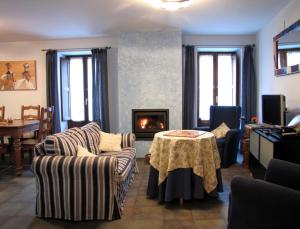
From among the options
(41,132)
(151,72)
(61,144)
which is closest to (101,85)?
(151,72)

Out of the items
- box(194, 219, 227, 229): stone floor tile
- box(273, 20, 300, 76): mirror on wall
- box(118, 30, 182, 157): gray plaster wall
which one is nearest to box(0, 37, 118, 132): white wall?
box(118, 30, 182, 157): gray plaster wall

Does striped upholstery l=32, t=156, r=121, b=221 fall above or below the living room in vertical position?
below

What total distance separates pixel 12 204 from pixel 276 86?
4196 millimetres

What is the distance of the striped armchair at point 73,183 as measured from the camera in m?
2.60

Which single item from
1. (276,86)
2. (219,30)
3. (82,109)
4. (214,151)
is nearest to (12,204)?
(214,151)

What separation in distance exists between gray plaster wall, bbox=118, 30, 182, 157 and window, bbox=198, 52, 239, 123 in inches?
35.3

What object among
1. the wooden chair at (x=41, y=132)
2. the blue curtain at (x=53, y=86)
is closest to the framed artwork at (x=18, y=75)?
the blue curtain at (x=53, y=86)

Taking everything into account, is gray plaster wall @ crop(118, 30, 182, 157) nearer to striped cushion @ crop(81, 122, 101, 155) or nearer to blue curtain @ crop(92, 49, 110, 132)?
blue curtain @ crop(92, 49, 110, 132)

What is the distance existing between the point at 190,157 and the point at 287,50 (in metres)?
2.22

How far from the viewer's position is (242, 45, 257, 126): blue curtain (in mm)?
5531

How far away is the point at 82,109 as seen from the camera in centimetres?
620

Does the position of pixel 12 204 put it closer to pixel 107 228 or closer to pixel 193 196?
pixel 107 228

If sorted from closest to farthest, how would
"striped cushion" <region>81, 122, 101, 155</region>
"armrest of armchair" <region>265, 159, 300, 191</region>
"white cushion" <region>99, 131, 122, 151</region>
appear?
"armrest of armchair" <region>265, 159, 300, 191</region> → "striped cushion" <region>81, 122, 101, 155</region> → "white cushion" <region>99, 131, 122, 151</region>

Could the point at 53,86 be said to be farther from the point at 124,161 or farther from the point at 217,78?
the point at 217,78
